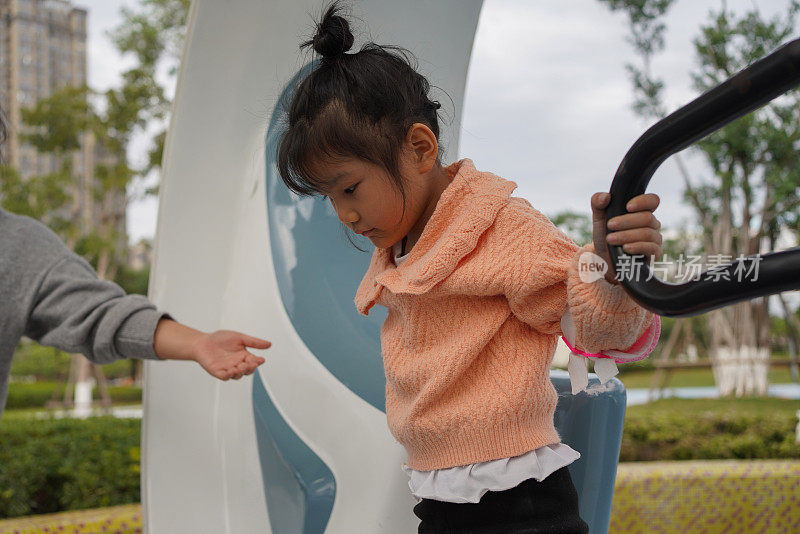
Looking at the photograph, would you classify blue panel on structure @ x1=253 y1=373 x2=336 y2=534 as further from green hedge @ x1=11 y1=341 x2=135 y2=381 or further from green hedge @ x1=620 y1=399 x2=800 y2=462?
green hedge @ x1=11 y1=341 x2=135 y2=381

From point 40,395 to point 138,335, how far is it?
12780 millimetres

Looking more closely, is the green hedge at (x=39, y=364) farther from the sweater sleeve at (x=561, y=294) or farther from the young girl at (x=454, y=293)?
the sweater sleeve at (x=561, y=294)

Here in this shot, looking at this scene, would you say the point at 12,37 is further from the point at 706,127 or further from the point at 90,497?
the point at 706,127

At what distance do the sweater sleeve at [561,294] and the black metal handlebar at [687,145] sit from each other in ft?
0.25

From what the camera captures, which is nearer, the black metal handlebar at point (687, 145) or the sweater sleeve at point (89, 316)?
the black metal handlebar at point (687, 145)

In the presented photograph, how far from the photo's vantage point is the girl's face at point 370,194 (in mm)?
860

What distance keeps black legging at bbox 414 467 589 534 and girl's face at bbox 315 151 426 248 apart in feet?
1.07

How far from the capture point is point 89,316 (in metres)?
1.37

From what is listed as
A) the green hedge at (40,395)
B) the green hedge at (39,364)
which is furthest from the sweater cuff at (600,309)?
the green hedge at (39,364)

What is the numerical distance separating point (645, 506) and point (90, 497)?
6.47 ft

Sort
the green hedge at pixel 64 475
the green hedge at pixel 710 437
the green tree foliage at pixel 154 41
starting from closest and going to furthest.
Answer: the green hedge at pixel 64 475 → the green hedge at pixel 710 437 → the green tree foliage at pixel 154 41

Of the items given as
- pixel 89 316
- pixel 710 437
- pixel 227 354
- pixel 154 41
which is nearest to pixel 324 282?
pixel 227 354

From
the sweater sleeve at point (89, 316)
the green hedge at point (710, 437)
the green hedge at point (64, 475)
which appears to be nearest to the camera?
the sweater sleeve at point (89, 316)

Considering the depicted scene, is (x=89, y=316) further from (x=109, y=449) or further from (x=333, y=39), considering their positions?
(x=109, y=449)
